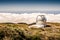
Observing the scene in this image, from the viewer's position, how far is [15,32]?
1568cm

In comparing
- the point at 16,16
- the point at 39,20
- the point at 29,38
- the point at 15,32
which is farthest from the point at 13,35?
the point at 16,16

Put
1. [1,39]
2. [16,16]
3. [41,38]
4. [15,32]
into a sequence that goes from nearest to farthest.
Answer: [1,39], [15,32], [41,38], [16,16]

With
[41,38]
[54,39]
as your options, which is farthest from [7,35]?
[54,39]

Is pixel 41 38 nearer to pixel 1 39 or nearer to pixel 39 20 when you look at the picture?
pixel 1 39

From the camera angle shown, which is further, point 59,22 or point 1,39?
point 59,22

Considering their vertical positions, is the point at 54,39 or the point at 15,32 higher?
the point at 15,32

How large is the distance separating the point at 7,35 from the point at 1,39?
0.68m

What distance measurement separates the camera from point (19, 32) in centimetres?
1598

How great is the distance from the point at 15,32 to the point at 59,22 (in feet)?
82.8

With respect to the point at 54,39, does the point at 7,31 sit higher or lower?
higher

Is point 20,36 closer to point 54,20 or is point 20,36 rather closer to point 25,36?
point 25,36

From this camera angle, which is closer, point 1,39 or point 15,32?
point 1,39

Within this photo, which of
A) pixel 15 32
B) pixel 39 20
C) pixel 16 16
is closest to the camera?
pixel 15 32

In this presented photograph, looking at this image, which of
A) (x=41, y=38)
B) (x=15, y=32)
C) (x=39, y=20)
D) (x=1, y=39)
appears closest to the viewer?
(x=1, y=39)
